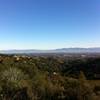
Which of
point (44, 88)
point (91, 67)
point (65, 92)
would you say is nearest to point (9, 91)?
point (44, 88)

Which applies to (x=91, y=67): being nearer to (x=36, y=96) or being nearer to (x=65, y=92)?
(x=65, y=92)

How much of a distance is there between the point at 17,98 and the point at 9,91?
128cm

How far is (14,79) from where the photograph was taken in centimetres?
2388

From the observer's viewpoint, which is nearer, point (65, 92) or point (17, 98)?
point (17, 98)

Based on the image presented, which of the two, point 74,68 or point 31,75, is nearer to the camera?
point 31,75

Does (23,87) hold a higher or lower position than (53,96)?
higher

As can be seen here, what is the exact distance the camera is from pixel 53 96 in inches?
1017

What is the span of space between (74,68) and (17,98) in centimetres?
4453

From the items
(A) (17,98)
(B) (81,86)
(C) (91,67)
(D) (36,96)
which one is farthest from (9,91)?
(C) (91,67)

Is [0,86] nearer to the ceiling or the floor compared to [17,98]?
nearer to the ceiling

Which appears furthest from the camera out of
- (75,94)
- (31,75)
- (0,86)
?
(31,75)

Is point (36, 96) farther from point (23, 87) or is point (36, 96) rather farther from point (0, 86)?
point (0, 86)

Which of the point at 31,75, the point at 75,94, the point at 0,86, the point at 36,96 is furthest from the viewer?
the point at 31,75

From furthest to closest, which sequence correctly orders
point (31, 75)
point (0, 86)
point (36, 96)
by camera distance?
point (31, 75), point (36, 96), point (0, 86)
